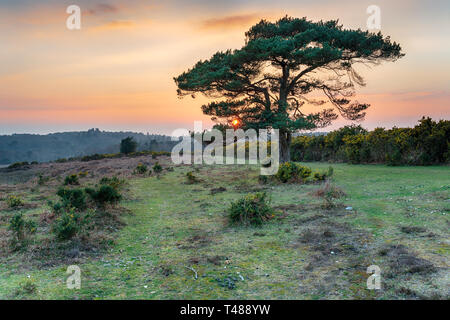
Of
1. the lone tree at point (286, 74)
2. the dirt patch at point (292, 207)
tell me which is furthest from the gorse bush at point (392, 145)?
the dirt patch at point (292, 207)

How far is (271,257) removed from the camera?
4.70 m

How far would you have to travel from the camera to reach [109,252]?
514cm

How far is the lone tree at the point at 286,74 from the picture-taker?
13602 mm

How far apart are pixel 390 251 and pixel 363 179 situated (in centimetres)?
855

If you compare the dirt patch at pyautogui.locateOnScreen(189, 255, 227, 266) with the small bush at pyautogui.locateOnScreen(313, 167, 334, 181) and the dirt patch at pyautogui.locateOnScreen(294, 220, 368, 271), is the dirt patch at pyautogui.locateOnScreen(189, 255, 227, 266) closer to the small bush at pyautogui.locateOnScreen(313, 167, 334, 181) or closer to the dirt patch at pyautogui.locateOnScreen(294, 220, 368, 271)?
the dirt patch at pyautogui.locateOnScreen(294, 220, 368, 271)

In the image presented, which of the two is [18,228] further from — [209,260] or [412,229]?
[412,229]

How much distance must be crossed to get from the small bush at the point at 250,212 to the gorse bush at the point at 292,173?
5.97m

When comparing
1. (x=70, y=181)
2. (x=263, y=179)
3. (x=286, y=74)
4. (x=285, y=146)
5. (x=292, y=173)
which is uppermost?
(x=286, y=74)

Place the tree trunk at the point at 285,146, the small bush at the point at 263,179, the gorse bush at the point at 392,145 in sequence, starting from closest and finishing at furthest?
the small bush at the point at 263,179 < the gorse bush at the point at 392,145 < the tree trunk at the point at 285,146

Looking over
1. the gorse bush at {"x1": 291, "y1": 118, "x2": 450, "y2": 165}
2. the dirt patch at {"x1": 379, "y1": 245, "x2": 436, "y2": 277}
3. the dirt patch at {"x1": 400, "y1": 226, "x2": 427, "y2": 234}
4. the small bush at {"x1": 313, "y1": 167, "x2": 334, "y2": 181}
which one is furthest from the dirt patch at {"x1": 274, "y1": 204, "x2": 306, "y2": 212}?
the gorse bush at {"x1": 291, "y1": 118, "x2": 450, "y2": 165}

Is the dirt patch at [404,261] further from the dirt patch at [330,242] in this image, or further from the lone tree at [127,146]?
the lone tree at [127,146]

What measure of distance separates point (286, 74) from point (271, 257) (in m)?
12.8

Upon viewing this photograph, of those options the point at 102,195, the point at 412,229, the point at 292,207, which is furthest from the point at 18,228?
the point at 412,229
